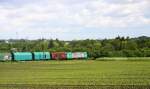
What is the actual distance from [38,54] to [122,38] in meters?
71.3

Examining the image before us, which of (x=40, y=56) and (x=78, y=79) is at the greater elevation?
(x=40, y=56)

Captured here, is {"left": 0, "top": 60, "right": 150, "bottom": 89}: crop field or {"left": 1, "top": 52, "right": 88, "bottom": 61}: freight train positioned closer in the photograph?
{"left": 0, "top": 60, "right": 150, "bottom": 89}: crop field

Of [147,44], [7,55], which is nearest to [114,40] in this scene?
[147,44]

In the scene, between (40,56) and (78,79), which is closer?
(78,79)

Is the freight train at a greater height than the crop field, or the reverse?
the freight train

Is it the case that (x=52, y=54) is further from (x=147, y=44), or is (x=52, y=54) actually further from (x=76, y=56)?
(x=147, y=44)

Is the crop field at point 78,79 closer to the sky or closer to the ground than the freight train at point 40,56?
closer to the ground

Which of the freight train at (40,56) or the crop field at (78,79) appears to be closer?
the crop field at (78,79)

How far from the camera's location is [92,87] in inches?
1260

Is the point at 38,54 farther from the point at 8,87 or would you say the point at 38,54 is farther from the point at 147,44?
the point at 8,87

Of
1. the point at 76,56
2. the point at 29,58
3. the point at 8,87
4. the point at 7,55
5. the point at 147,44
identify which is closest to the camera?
the point at 8,87

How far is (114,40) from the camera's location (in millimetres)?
179750

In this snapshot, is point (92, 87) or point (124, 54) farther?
point (124, 54)

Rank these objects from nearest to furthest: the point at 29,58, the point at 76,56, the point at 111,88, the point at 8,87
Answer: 1. the point at 111,88
2. the point at 8,87
3. the point at 29,58
4. the point at 76,56
